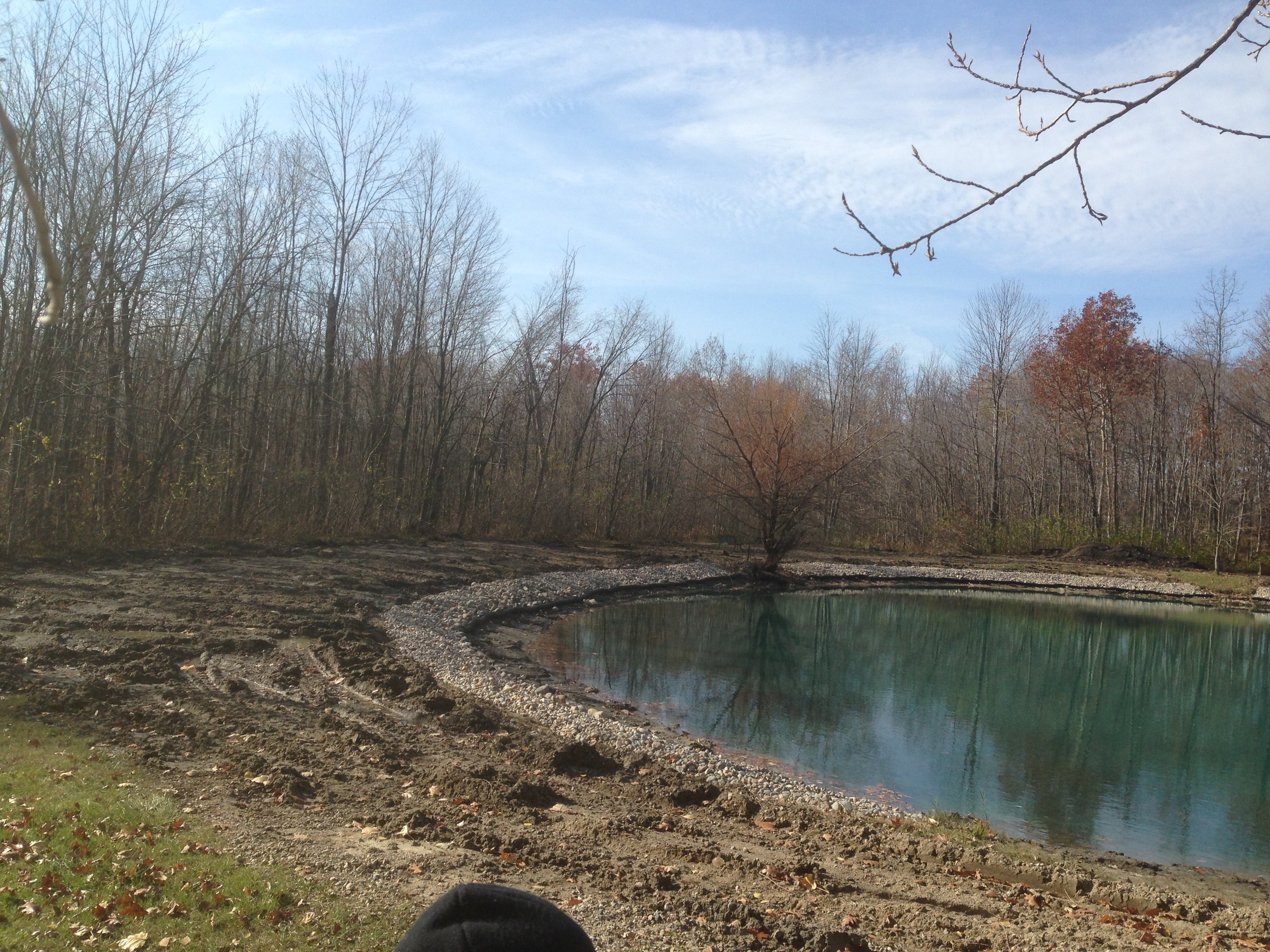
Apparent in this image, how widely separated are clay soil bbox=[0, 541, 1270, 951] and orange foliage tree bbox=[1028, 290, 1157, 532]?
29.7 meters

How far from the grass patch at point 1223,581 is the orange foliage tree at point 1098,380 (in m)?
4.89

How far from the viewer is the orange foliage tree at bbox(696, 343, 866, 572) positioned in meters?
23.2

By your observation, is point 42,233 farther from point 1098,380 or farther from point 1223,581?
point 1098,380

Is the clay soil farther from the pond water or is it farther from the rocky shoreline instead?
the pond water

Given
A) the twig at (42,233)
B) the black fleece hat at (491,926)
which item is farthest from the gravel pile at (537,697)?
the twig at (42,233)

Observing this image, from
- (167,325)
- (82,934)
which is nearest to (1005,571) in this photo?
(167,325)

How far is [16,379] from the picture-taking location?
Result: 12984mm

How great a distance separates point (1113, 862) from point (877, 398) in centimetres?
4106

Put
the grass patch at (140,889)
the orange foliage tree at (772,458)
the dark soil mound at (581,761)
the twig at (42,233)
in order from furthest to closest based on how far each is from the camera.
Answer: the orange foliage tree at (772,458) → the dark soil mound at (581,761) → the grass patch at (140,889) → the twig at (42,233)

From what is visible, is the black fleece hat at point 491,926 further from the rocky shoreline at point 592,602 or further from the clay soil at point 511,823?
the rocky shoreline at point 592,602

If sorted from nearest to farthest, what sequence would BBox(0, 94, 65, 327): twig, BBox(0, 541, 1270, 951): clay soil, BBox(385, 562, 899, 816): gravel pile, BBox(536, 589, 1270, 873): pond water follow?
BBox(0, 94, 65, 327): twig, BBox(0, 541, 1270, 951): clay soil, BBox(385, 562, 899, 816): gravel pile, BBox(536, 589, 1270, 873): pond water

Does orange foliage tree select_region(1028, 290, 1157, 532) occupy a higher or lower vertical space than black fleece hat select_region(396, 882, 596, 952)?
higher

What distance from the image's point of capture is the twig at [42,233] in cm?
125

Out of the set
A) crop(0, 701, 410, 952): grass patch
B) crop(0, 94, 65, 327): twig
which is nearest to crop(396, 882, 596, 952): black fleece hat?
crop(0, 94, 65, 327): twig
